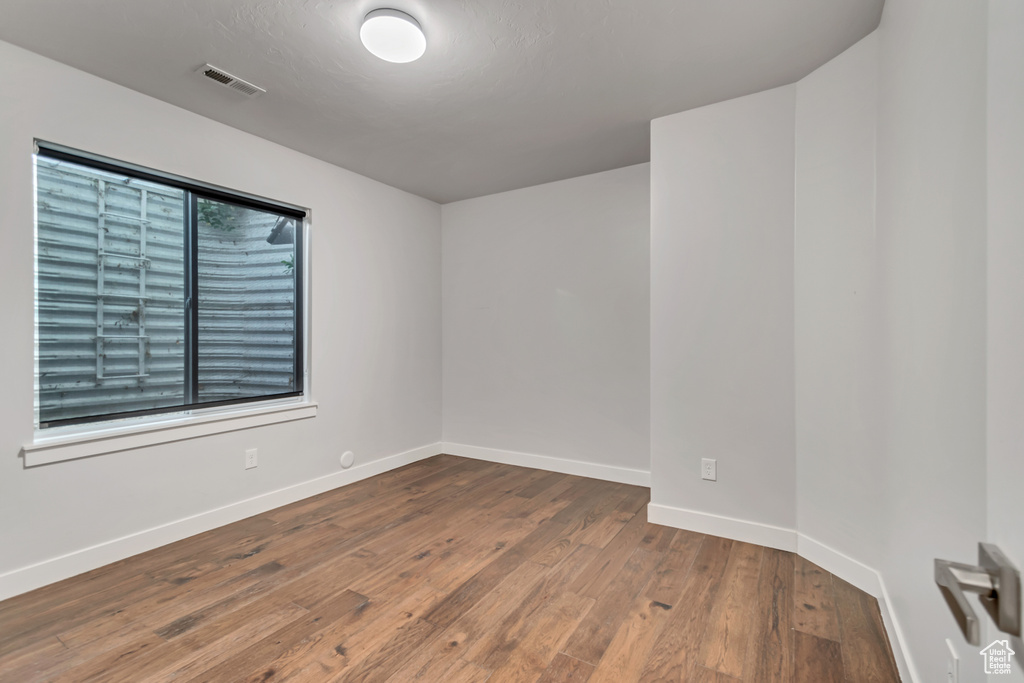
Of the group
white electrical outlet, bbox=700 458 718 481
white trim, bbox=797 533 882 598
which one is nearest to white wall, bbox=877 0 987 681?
white trim, bbox=797 533 882 598

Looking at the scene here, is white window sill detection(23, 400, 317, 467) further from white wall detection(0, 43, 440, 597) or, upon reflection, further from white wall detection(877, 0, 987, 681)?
white wall detection(877, 0, 987, 681)

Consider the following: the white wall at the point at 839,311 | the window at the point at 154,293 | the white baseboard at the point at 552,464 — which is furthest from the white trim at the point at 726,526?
the window at the point at 154,293

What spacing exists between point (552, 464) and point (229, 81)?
11.3 ft

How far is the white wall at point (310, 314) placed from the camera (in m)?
2.09

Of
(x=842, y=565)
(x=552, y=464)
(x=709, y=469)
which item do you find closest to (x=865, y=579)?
(x=842, y=565)

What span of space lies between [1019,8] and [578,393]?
347 centimetres

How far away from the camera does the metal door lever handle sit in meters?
0.50

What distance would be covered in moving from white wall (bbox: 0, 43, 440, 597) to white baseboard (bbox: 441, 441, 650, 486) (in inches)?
14.7

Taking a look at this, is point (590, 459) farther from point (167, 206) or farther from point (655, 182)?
point (167, 206)

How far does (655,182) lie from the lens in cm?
284

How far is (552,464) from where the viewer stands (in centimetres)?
402

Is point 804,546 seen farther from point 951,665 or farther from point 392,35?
point 392,35


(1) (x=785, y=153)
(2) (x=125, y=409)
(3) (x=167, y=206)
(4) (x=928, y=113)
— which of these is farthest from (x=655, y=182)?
(2) (x=125, y=409)

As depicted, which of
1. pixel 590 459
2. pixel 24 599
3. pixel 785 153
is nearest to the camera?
pixel 24 599
